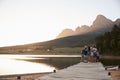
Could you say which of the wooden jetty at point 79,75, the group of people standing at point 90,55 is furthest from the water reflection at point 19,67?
the wooden jetty at point 79,75

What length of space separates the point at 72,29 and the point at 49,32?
0.86 meters

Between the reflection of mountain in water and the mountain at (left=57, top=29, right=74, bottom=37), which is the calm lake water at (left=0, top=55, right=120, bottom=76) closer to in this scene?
the reflection of mountain in water

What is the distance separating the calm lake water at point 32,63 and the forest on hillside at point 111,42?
3.09 ft

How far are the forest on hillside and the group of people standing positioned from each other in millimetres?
535

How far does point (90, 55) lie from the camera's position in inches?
351

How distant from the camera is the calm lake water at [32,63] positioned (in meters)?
10.1

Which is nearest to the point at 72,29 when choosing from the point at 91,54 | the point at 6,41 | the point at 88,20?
the point at 88,20

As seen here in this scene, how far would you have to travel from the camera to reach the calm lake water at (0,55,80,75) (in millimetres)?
10094

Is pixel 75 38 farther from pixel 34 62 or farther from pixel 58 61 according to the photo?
pixel 34 62

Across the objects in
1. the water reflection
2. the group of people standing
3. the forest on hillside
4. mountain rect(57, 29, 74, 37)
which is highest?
mountain rect(57, 29, 74, 37)

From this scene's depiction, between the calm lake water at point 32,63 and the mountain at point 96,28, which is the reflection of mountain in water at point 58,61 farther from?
the mountain at point 96,28

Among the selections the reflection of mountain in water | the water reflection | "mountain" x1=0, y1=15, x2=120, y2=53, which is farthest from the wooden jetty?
the water reflection

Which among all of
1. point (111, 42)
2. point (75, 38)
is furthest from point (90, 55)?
point (111, 42)

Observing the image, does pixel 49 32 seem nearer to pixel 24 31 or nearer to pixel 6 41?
pixel 24 31
